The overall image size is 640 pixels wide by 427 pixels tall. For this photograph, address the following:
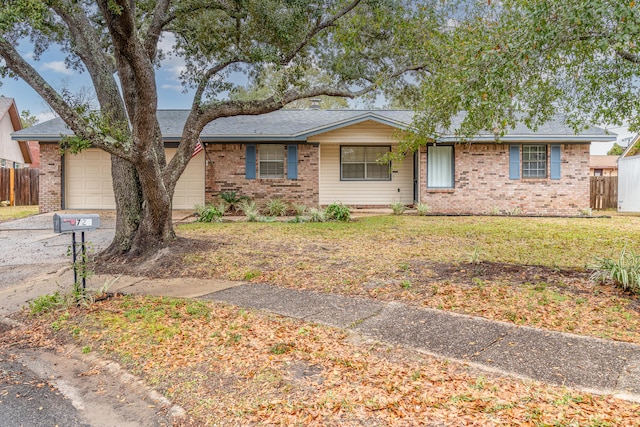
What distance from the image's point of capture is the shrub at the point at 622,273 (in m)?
4.84

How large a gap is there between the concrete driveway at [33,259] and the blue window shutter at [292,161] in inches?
239

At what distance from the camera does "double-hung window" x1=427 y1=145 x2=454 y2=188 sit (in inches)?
608

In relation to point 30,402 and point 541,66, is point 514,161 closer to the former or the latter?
point 541,66

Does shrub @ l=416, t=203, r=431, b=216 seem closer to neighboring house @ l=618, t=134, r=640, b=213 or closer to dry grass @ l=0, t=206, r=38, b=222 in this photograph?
neighboring house @ l=618, t=134, r=640, b=213

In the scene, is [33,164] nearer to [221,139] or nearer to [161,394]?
[221,139]

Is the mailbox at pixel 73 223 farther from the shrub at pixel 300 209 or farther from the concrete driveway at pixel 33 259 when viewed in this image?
the shrub at pixel 300 209

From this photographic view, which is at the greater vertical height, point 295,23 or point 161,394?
point 295,23

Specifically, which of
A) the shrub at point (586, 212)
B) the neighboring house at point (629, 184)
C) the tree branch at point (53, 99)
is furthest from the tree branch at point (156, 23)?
the neighboring house at point (629, 184)

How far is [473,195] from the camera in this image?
50.6ft

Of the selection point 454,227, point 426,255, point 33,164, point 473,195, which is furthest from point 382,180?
point 33,164

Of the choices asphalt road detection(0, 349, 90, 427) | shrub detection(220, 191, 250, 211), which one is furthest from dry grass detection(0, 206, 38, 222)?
asphalt road detection(0, 349, 90, 427)

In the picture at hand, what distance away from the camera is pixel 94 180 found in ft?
51.3

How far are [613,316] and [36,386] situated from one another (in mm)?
5155

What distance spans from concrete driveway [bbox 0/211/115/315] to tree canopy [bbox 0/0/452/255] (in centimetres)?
116
